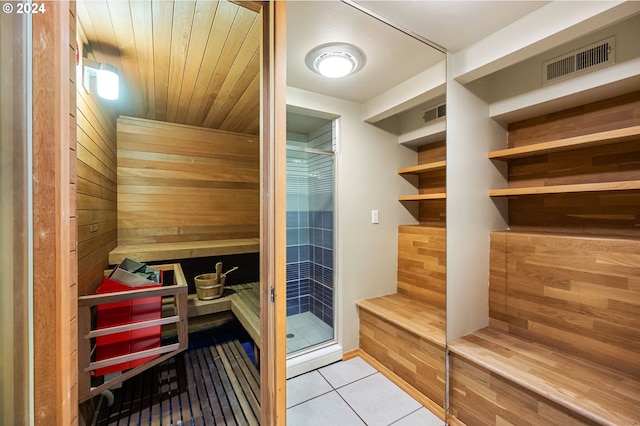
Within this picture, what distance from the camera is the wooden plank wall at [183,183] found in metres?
2.51

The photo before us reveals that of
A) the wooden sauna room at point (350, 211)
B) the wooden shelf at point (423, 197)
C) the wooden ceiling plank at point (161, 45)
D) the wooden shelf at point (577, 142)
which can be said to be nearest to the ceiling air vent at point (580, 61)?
the wooden sauna room at point (350, 211)

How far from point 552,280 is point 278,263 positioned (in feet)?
5.57

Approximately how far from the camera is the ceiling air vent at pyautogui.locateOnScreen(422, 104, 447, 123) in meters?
1.84

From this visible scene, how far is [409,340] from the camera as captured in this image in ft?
6.01

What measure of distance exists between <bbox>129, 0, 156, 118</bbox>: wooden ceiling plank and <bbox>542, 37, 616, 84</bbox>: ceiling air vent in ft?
7.22

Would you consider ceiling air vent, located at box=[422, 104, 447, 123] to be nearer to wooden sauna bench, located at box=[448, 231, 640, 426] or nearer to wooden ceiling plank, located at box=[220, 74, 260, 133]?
wooden sauna bench, located at box=[448, 231, 640, 426]

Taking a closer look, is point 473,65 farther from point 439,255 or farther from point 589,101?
point 439,255

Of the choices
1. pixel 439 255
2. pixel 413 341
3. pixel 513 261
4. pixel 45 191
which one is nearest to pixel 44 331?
pixel 45 191

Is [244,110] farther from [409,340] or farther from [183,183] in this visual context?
[409,340]

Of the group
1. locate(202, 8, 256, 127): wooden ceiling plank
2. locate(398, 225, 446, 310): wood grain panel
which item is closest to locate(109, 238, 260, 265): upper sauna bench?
locate(202, 8, 256, 127): wooden ceiling plank

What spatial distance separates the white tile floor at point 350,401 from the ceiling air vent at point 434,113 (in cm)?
201

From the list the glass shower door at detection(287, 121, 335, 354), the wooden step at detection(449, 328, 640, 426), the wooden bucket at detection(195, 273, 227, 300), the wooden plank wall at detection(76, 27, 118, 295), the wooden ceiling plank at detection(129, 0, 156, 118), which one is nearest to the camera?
the wooden step at detection(449, 328, 640, 426)

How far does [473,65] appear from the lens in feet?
5.06

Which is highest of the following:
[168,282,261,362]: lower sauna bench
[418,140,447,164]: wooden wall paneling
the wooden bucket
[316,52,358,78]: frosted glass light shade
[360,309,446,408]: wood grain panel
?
[316,52,358,78]: frosted glass light shade
